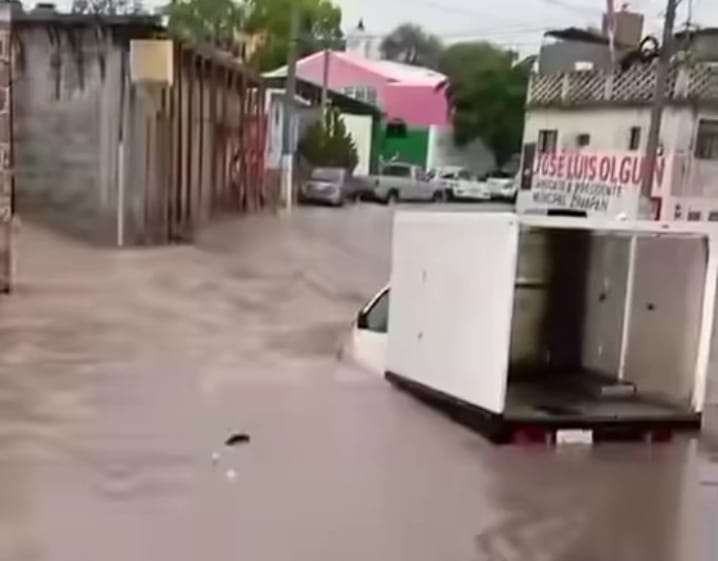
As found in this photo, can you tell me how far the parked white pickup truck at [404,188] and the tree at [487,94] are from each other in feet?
7.27

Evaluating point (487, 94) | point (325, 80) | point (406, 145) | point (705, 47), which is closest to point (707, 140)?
point (705, 47)

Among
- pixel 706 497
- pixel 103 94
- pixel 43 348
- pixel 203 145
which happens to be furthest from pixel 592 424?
pixel 203 145

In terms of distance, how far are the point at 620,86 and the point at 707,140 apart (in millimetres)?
2717

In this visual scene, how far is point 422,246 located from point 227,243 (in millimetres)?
14378

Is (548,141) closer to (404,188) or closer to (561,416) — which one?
(404,188)

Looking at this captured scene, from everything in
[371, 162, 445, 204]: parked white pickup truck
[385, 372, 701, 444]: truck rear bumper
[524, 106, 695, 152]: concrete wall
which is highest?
[524, 106, 695, 152]: concrete wall

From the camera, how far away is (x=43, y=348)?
11.2 m

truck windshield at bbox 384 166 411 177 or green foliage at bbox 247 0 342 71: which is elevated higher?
green foliage at bbox 247 0 342 71

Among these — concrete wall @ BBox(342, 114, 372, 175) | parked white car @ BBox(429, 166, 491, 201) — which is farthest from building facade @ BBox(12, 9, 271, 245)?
concrete wall @ BBox(342, 114, 372, 175)

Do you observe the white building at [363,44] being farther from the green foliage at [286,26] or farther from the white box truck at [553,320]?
the white box truck at [553,320]

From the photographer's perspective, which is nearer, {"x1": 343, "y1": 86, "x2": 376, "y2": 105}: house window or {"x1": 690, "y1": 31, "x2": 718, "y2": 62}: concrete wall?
{"x1": 690, "y1": 31, "x2": 718, "y2": 62}: concrete wall

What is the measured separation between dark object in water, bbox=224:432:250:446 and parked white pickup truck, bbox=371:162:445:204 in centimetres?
3388

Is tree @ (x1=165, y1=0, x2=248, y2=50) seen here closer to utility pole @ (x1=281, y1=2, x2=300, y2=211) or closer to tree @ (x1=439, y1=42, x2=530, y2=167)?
utility pole @ (x1=281, y1=2, x2=300, y2=211)

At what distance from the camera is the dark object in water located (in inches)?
313
